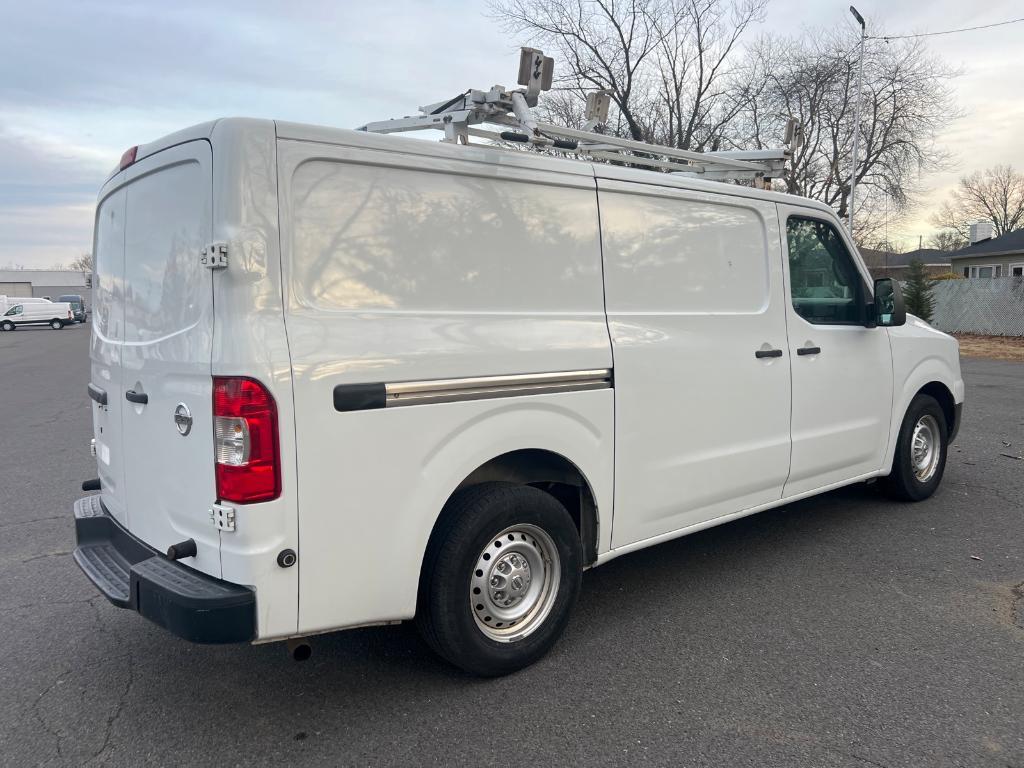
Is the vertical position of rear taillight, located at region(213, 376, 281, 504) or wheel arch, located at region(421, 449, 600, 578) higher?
rear taillight, located at region(213, 376, 281, 504)

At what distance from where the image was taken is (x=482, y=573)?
Result: 10.5 feet

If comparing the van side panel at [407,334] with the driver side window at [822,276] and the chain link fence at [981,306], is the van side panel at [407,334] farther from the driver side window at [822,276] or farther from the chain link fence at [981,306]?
the chain link fence at [981,306]

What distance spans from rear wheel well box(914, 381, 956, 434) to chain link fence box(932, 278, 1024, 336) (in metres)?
20.2

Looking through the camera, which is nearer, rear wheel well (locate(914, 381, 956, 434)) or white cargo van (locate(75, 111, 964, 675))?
white cargo van (locate(75, 111, 964, 675))

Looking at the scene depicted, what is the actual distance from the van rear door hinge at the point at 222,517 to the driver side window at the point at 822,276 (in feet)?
11.0

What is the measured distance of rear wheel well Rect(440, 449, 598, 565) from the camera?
3298 mm

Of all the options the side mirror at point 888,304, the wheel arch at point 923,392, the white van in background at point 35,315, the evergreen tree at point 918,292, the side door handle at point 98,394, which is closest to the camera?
the side door handle at point 98,394

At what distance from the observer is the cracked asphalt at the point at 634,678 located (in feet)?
9.18

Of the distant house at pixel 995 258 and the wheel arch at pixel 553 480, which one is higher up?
the distant house at pixel 995 258

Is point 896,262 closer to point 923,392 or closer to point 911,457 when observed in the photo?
point 923,392

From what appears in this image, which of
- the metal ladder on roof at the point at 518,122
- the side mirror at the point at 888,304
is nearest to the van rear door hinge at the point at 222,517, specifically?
the metal ladder on roof at the point at 518,122

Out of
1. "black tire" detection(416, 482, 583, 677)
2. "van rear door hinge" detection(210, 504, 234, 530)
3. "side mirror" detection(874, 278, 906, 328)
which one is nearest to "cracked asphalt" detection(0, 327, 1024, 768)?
"black tire" detection(416, 482, 583, 677)

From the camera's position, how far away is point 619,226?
12.1 ft

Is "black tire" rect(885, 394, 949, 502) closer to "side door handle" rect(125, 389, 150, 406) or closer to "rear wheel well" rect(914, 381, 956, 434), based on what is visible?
"rear wheel well" rect(914, 381, 956, 434)
